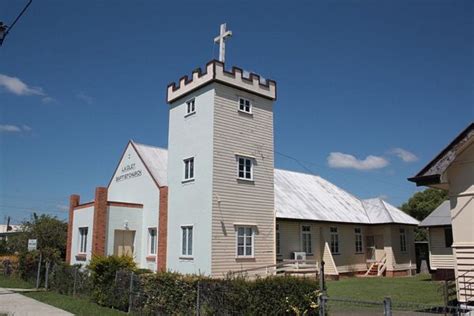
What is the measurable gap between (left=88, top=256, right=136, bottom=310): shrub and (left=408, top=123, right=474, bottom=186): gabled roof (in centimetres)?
1074

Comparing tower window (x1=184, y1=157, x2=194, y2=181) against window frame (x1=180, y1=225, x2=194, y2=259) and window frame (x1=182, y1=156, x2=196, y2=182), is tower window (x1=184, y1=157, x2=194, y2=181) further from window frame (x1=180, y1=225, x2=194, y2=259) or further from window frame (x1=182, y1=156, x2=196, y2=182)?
window frame (x1=180, y1=225, x2=194, y2=259)

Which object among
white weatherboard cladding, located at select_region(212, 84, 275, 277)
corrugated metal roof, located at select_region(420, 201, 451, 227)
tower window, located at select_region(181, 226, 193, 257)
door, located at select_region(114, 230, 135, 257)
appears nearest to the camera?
white weatherboard cladding, located at select_region(212, 84, 275, 277)

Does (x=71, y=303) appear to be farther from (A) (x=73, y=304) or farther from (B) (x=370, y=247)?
(B) (x=370, y=247)

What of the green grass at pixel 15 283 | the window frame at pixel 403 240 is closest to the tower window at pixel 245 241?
the green grass at pixel 15 283

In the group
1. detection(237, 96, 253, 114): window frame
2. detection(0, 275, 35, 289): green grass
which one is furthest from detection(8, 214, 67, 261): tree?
detection(237, 96, 253, 114): window frame

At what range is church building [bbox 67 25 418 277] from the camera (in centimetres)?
2047

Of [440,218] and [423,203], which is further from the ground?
[423,203]

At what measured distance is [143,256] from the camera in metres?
24.4

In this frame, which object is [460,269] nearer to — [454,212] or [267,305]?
[454,212]

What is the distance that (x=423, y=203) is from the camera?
63312mm

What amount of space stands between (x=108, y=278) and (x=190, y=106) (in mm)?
9498

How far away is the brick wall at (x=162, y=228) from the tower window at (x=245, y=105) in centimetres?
562

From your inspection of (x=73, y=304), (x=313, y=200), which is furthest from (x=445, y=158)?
(x=313, y=200)

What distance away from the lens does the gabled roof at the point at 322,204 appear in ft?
88.0
